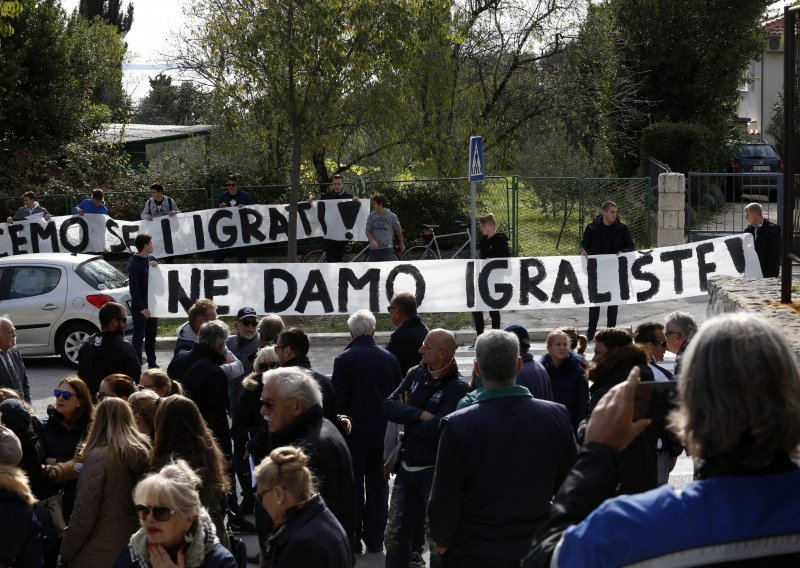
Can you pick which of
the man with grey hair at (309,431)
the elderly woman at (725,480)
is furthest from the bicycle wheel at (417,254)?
the elderly woman at (725,480)

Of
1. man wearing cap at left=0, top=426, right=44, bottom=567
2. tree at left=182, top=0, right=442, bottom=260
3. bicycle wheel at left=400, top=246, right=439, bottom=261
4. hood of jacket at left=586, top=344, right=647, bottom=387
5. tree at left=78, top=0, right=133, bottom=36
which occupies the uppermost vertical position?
tree at left=78, top=0, right=133, bottom=36

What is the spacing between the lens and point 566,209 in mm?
24547

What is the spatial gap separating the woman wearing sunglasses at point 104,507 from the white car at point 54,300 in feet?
32.3

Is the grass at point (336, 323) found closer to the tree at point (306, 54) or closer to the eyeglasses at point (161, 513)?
the tree at point (306, 54)

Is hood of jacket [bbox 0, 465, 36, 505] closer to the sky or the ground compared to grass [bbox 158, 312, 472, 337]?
closer to the sky

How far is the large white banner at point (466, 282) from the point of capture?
16.0m

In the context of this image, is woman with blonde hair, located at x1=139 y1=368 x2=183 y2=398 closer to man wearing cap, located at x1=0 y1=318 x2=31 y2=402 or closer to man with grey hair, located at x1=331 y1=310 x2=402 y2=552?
man with grey hair, located at x1=331 y1=310 x2=402 y2=552

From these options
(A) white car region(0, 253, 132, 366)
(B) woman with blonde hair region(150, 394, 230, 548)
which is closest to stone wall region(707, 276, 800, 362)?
(B) woman with blonde hair region(150, 394, 230, 548)

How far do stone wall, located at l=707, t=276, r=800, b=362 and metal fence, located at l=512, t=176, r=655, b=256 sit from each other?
A: 14586mm

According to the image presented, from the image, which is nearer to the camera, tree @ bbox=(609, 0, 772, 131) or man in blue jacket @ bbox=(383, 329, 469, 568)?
man in blue jacket @ bbox=(383, 329, 469, 568)

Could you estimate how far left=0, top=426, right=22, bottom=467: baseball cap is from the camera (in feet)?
17.1

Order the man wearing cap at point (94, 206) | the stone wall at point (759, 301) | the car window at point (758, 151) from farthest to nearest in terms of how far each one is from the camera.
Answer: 1. the car window at point (758, 151)
2. the man wearing cap at point (94, 206)
3. the stone wall at point (759, 301)

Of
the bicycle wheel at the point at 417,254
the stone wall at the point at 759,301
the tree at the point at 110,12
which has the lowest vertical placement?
the bicycle wheel at the point at 417,254

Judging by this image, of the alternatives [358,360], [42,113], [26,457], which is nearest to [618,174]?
[42,113]
